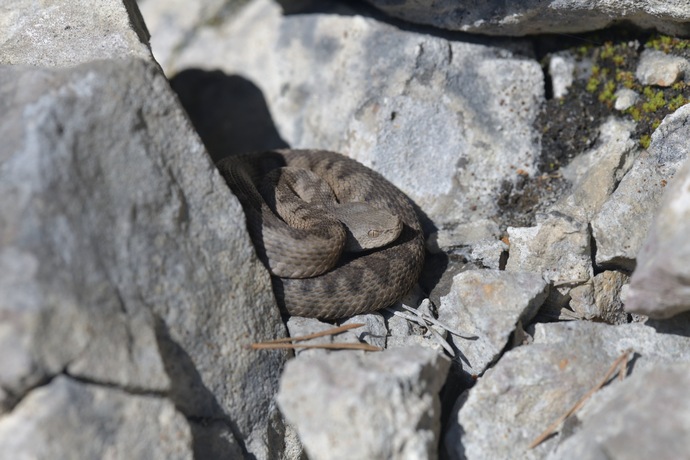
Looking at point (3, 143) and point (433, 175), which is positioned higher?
point (3, 143)

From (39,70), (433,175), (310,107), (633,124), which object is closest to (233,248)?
(39,70)

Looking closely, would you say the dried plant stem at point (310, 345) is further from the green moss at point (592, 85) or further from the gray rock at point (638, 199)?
the green moss at point (592, 85)

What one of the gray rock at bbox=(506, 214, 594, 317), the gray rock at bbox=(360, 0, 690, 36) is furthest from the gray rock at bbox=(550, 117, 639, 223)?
the gray rock at bbox=(360, 0, 690, 36)

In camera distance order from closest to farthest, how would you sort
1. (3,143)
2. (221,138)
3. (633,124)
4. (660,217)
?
(3,143)
(660,217)
(633,124)
(221,138)

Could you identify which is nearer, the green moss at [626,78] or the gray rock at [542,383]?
the gray rock at [542,383]

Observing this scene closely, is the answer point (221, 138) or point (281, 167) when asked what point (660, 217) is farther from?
point (221, 138)

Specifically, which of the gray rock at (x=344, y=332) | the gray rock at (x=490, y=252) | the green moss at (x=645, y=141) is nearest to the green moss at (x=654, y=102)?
the green moss at (x=645, y=141)

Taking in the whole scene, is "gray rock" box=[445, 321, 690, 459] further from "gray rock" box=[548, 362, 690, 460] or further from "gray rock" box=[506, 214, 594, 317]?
"gray rock" box=[506, 214, 594, 317]
